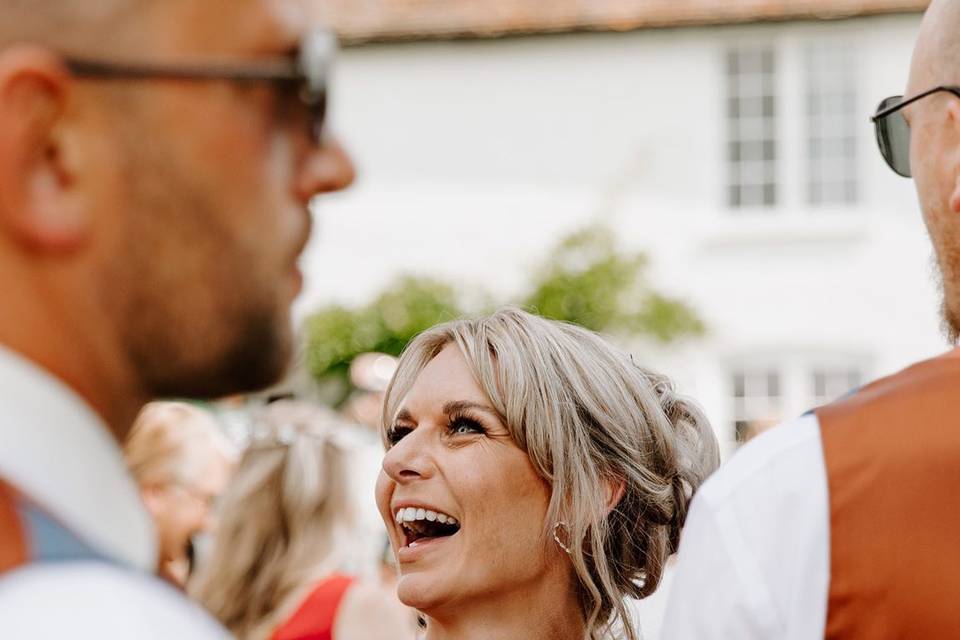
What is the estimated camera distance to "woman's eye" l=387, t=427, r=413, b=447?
331 centimetres

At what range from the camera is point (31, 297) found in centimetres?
99

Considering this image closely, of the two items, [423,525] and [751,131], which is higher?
[751,131]

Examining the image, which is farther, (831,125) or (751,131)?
(751,131)

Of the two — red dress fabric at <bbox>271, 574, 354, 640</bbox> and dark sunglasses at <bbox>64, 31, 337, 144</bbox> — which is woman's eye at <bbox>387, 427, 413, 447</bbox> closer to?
red dress fabric at <bbox>271, 574, 354, 640</bbox>

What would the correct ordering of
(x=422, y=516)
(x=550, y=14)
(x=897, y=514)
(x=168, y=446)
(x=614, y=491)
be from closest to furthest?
(x=897, y=514) < (x=422, y=516) < (x=614, y=491) < (x=168, y=446) < (x=550, y=14)

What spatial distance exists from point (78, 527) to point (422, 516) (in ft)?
7.31

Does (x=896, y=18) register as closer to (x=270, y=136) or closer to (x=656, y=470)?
(x=656, y=470)

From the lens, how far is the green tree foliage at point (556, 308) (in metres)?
13.8

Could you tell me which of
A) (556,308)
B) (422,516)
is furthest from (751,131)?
(422,516)

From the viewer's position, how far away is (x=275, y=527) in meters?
4.29

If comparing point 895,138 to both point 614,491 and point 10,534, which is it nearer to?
point 614,491

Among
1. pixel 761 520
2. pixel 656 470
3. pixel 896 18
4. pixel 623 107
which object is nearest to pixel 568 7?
pixel 623 107

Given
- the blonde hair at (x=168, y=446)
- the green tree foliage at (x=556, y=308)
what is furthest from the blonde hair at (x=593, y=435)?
the green tree foliage at (x=556, y=308)

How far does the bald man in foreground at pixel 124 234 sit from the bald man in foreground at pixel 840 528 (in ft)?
2.72
